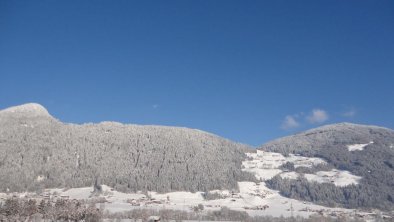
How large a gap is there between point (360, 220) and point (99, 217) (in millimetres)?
101602

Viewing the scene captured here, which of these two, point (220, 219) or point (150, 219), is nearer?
point (150, 219)

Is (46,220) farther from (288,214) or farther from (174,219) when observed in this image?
(288,214)

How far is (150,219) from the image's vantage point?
13738 centimetres

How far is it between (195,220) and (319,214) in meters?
56.1

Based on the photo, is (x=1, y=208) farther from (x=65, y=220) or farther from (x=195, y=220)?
(x=195, y=220)

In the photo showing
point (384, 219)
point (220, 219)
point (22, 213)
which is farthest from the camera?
point (384, 219)

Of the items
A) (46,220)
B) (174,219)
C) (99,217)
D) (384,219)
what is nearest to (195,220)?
(174,219)

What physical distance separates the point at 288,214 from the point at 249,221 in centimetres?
3406

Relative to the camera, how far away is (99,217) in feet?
419

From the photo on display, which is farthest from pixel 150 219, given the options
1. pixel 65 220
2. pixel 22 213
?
pixel 22 213

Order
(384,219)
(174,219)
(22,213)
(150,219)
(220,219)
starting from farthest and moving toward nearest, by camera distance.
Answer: (384,219) < (220,219) < (174,219) < (150,219) < (22,213)

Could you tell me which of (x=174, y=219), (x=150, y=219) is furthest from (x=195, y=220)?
(x=150, y=219)

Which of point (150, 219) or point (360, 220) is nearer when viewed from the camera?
point (150, 219)

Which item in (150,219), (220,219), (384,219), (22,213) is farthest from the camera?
(384,219)
